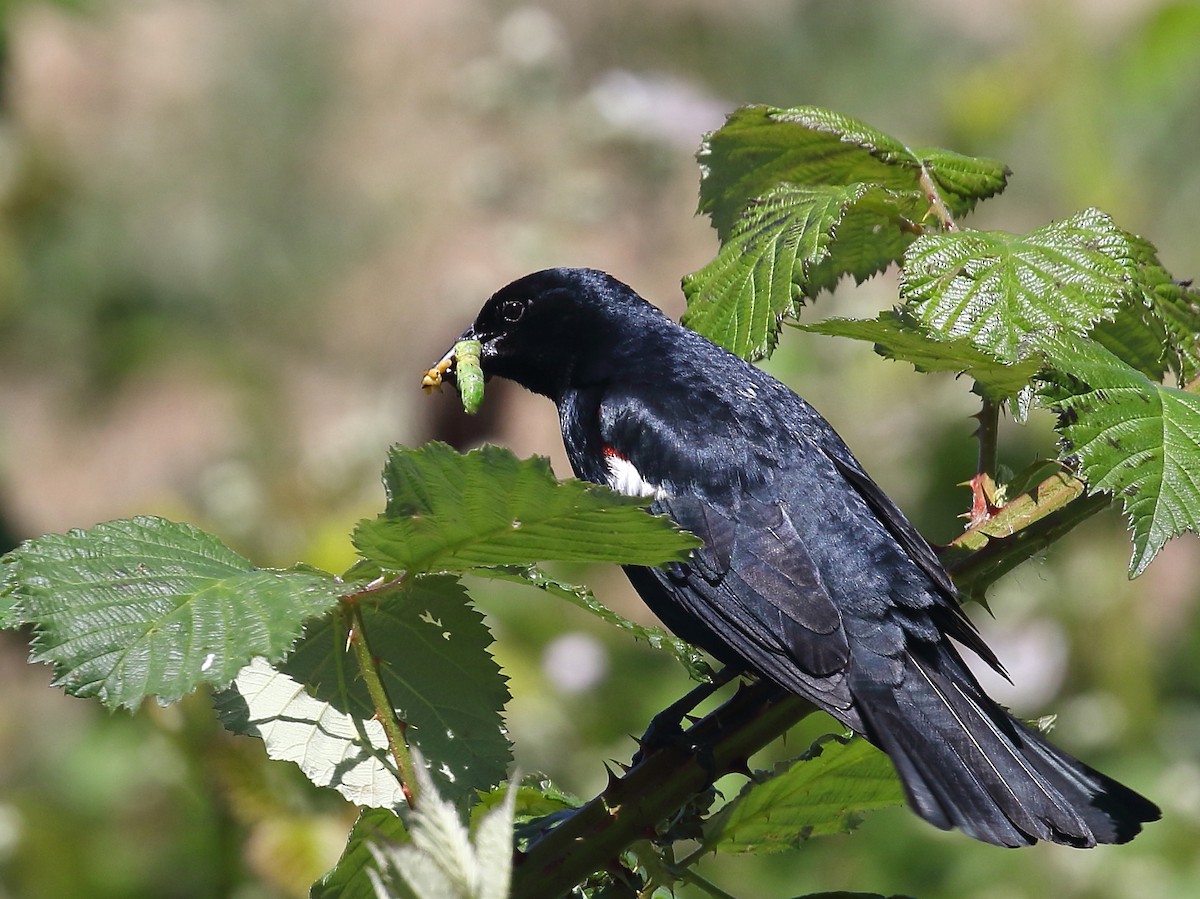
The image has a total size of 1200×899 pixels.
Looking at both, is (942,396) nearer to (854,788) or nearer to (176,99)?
(854,788)

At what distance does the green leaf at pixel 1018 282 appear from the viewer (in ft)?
5.36

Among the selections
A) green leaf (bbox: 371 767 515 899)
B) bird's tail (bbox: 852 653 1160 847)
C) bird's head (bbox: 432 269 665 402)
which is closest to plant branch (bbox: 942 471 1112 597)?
bird's tail (bbox: 852 653 1160 847)

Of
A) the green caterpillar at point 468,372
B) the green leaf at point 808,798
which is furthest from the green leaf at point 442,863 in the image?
the green caterpillar at point 468,372

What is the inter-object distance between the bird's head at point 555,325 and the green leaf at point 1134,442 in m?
1.39

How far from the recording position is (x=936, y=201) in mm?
1852

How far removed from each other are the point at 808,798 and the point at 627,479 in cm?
103

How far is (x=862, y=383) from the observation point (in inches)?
189

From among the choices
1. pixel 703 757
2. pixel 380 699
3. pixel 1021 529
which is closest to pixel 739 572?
pixel 1021 529

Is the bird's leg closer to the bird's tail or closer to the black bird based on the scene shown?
the black bird

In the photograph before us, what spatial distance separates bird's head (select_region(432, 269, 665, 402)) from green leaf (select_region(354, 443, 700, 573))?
5.20 ft

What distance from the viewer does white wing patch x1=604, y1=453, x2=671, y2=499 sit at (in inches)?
93.9

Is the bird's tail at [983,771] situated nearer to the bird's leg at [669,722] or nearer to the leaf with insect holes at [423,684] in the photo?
the bird's leg at [669,722]

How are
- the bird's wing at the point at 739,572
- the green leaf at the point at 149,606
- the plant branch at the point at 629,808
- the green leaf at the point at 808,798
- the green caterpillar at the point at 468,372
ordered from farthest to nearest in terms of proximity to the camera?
the green caterpillar at the point at 468,372 → the bird's wing at the point at 739,572 → the green leaf at the point at 808,798 → the plant branch at the point at 629,808 → the green leaf at the point at 149,606

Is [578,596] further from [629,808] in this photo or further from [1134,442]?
[1134,442]
